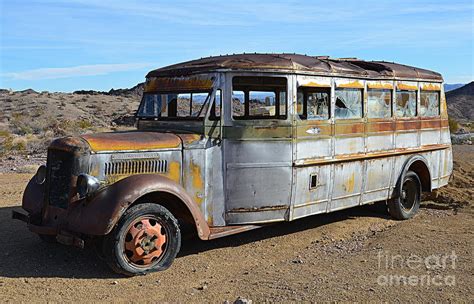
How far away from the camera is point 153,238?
577 centimetres

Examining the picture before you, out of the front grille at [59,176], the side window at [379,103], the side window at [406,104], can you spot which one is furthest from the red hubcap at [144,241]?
the side window at [406,104]

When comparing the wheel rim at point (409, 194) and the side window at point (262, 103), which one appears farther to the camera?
the wheel rim at point (409, 194)

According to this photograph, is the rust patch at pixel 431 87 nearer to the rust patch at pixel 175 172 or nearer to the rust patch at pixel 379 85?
the rust patch at pixel 379 85

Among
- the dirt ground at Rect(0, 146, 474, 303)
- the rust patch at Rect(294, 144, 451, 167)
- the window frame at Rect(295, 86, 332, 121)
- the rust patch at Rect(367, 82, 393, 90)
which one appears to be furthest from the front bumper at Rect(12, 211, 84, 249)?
the rust patch at Rect(367, 82, 393, 90)

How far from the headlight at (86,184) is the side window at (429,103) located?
Answer: 5.95 m

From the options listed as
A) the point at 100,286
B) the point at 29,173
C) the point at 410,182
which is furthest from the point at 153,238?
the point at 29,173

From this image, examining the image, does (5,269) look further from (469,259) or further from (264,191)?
(469,259)

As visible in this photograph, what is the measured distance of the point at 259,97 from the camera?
304 inches

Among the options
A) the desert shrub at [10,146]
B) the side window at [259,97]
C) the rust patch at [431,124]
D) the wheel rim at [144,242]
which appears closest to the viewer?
the wheel rim at [144,242]

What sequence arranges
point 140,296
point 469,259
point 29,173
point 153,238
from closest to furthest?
point 140,296 → point 153,238 → point 469,259 → point 29,173

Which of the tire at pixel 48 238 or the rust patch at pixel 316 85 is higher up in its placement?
the rust patch at pixel 316 85

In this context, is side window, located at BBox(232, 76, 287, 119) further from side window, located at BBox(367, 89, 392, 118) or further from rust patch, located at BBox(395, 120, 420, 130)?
rust patch, located at BBox(395, 120, 420, 130)

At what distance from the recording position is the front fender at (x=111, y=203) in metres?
5.39

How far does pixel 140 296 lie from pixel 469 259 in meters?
3.91
